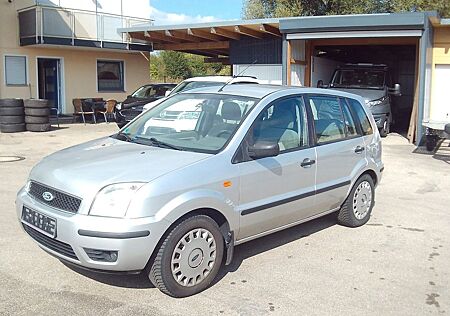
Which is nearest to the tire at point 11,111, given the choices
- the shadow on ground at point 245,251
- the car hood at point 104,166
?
the car hood at point 104,166

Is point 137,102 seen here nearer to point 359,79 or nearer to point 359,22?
point 359,22

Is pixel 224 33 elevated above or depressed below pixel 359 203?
above

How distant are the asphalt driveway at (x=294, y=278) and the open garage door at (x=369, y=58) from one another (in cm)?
946

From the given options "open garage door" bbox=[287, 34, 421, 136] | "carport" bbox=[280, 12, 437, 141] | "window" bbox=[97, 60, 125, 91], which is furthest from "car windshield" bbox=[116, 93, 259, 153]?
"window" bbox=[97, 60, 125, 91]

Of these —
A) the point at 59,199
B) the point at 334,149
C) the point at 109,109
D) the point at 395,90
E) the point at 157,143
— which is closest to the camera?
the point at 59,199

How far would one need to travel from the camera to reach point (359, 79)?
16.6 meters

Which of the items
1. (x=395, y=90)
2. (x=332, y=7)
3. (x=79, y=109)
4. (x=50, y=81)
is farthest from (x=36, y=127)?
(x=332, y=7)

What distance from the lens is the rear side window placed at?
6.13m

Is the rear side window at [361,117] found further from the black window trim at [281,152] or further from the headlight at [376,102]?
the headlight at [376,102]

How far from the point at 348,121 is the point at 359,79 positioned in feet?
37.2

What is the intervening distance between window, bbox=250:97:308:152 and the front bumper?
1.40 meters

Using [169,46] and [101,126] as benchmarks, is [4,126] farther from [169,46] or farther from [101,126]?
[169,46]

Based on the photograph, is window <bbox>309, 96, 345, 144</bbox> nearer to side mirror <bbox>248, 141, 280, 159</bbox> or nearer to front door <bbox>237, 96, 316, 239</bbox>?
front door <bbox>237, 96, 316, 239</bbox>

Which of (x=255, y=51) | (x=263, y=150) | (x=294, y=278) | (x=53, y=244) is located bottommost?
(x=294, y=278)
